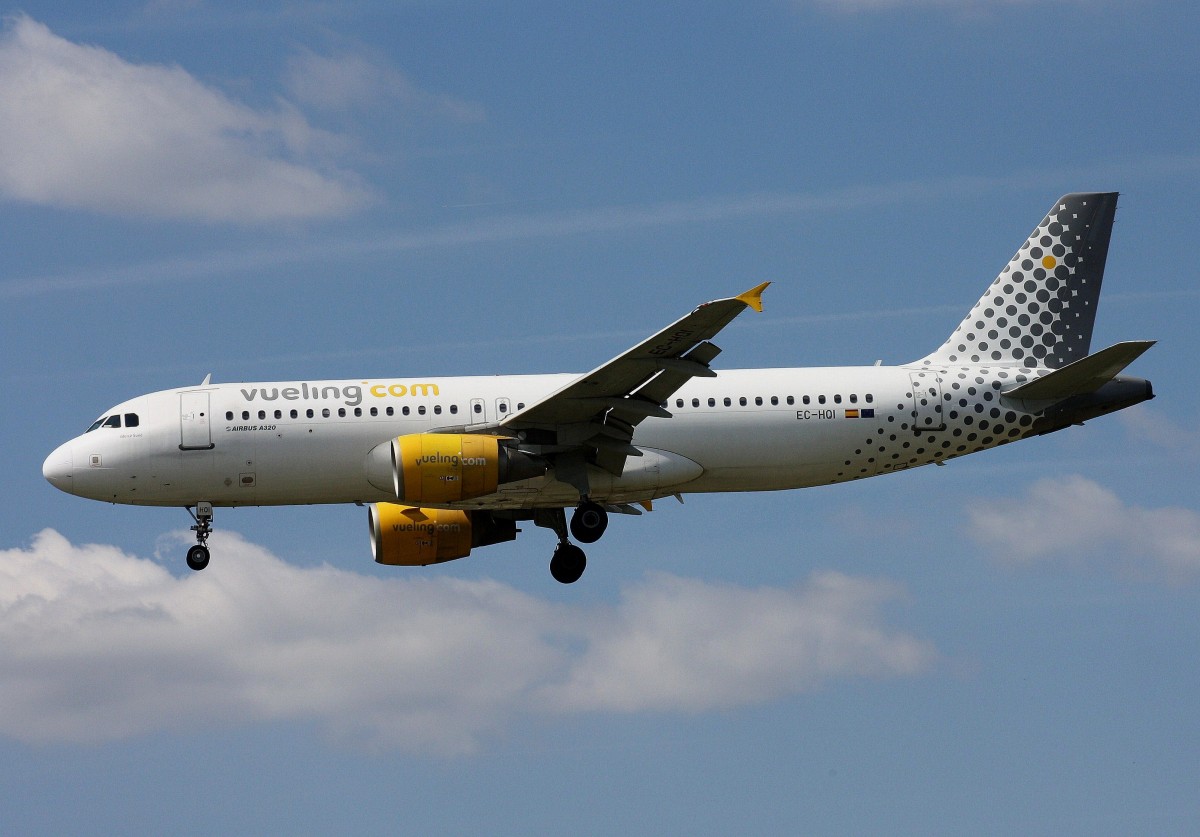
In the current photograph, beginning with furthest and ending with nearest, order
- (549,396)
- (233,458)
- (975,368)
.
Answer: (975,368) < (233,458) < (549,396)

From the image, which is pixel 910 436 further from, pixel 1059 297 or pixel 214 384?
pixel 214 384

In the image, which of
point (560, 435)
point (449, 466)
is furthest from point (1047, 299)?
point (449, 466)

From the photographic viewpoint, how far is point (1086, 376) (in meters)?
36.5

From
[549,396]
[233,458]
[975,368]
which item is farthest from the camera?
[975,368]

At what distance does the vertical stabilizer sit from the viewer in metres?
38.8

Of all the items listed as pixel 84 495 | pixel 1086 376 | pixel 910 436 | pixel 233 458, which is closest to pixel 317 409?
pixel 233 458

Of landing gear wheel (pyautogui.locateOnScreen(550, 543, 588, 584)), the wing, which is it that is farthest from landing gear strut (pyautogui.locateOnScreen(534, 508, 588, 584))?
the wing

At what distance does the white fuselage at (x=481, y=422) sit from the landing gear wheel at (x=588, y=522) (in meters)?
0.29

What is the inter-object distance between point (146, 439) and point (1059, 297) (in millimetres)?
20919

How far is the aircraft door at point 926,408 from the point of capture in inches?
1449

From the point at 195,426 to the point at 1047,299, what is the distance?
19563 mm

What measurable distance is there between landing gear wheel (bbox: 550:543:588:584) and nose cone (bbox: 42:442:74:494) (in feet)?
34.9

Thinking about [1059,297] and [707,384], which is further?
[1059,297]

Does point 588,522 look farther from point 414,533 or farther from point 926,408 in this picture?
point 926,408
